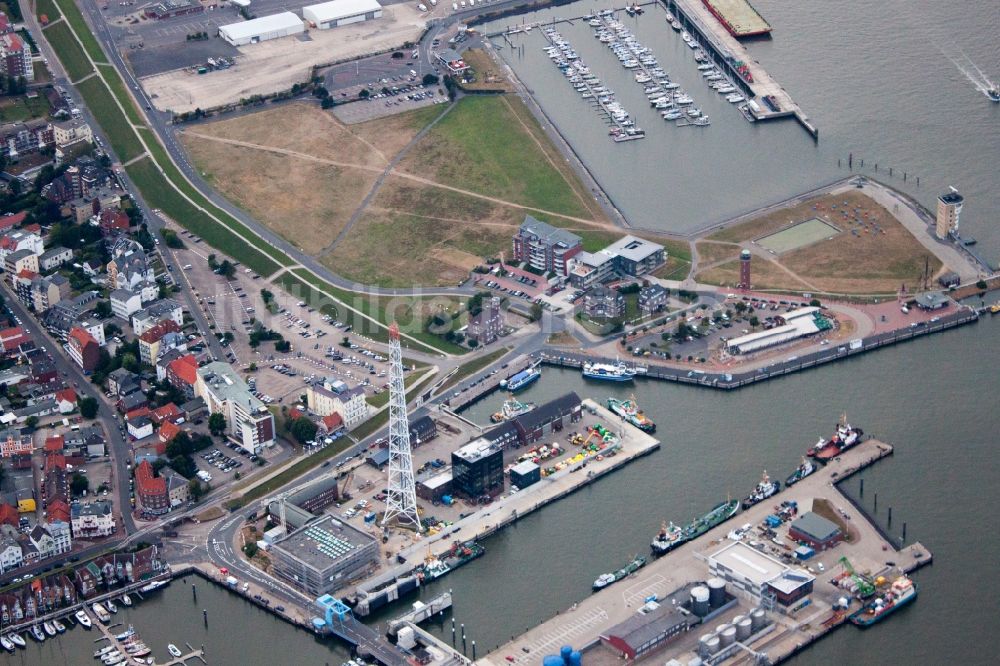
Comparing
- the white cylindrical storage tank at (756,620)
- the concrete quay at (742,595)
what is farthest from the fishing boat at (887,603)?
the white cylindrical storage tank at (756,620)

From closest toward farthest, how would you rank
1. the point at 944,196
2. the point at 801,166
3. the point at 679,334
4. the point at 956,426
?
1. the point at 956,426
2. the point at 679,334
3. the point at 944,196
4. the point at 801,166

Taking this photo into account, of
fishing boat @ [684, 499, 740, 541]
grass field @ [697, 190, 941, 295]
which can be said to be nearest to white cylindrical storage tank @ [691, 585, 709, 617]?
fishing boat @ [684, 499, 740, 541]

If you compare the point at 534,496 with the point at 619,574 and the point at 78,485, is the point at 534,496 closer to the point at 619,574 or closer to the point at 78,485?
the point at 619,574

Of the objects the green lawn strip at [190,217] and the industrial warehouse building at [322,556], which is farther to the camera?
the green lawn strip at [190,217]

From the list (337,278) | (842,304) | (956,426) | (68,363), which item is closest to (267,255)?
(337,278)

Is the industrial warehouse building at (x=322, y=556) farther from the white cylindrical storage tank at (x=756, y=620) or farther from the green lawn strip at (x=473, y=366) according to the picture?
the white cylindrical storage tank at (x=756, y=620)

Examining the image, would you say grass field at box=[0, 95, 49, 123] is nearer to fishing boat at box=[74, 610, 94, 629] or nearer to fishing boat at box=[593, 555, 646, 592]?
fishing boat at box=[74, 610, 94, 629]

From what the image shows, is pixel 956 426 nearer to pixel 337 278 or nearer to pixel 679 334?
pixel 679 334
